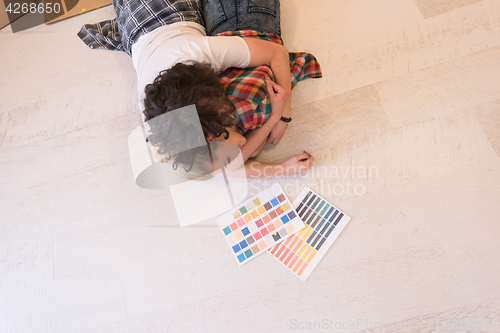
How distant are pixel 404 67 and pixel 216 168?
0.73 metres

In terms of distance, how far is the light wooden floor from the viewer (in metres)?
0.94

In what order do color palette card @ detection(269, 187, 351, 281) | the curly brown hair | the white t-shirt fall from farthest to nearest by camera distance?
1. color palette card @ detection(269, 187, 351, 281)
2. the white t-shirt
3. the curly brown hair

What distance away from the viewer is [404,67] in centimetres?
107

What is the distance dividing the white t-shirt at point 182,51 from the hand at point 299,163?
33cm

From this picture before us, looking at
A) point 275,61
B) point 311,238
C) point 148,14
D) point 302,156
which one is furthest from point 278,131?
point 148,14

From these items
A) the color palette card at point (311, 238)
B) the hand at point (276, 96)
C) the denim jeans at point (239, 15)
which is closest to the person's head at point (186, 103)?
the hand at point (276, 96)

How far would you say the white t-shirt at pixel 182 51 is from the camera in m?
0.86

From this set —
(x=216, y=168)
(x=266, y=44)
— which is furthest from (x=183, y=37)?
(x=216, y=168)

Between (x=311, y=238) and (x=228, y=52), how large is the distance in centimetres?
62

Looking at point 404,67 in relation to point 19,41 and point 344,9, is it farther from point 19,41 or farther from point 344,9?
point 19,41

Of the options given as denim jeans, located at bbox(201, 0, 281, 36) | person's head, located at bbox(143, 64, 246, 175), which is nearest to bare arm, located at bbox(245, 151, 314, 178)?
Answer: person's head, located at bbox(143, 64, 246, 175)

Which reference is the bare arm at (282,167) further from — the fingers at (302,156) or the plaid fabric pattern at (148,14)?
the plaid fabric pattern at (148,14)

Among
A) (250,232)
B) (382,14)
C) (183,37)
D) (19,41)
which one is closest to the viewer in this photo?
(183,37)

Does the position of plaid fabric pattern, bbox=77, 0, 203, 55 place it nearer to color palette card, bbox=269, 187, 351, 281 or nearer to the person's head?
the person's head
